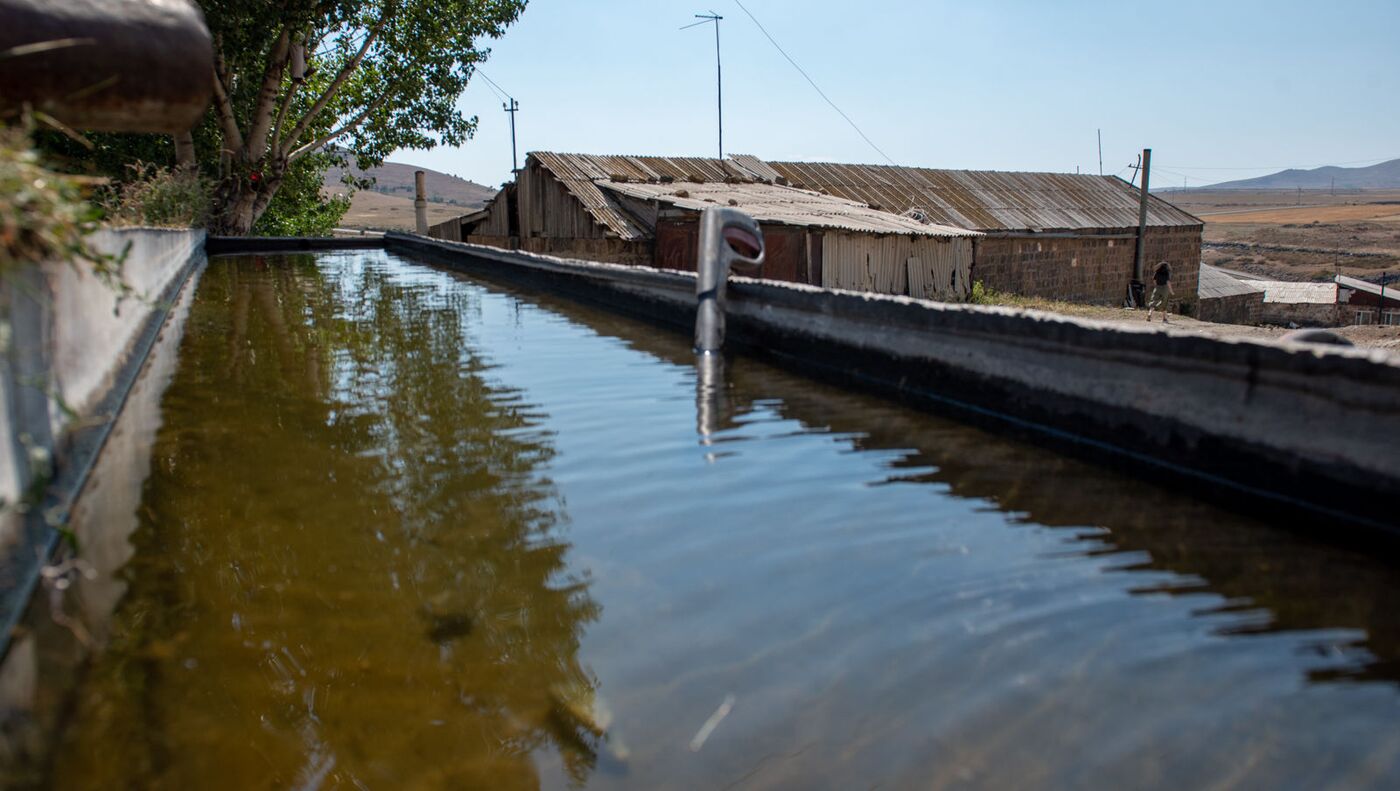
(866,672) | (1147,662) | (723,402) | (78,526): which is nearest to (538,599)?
(866,672)

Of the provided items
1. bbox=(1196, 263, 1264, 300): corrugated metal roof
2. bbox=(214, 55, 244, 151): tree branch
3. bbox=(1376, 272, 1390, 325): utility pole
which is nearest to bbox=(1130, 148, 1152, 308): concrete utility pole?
bbox=(1196, 263, 1264, 300): corrugated metal roof

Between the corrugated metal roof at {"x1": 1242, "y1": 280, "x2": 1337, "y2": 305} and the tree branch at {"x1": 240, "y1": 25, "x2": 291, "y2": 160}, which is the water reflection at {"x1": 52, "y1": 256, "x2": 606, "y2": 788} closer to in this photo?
the tree branch at {"x1": 240, "y1": 25, "x2": 291, "y2": 160}

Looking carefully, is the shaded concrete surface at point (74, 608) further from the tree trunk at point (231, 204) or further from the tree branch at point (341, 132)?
the tree branch at point (341, 132)

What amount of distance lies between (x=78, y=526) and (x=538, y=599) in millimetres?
1528

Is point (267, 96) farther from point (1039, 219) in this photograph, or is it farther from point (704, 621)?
point (704, 621)

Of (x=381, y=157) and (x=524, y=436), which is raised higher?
(x=381, y=157)

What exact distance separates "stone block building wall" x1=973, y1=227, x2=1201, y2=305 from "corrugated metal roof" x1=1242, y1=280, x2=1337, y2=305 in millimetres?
4666

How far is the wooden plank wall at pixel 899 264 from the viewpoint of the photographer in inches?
704

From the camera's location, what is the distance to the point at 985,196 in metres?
29.0

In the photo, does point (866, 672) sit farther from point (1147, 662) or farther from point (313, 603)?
point (313, 603)

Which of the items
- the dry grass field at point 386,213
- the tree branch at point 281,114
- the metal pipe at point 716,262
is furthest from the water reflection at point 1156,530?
the dry grass field at point 386,213

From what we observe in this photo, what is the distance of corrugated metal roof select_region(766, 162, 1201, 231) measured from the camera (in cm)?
2680

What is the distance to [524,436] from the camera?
5.16 meters

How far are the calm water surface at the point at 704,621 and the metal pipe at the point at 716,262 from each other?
294 centimetres
